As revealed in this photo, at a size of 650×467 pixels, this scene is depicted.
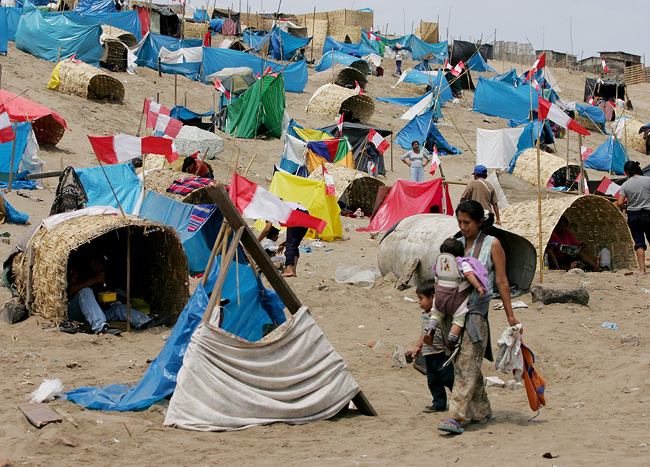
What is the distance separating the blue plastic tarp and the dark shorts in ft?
24.6

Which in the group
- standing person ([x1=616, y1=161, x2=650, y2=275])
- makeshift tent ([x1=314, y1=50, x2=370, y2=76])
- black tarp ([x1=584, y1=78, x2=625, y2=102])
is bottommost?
standing person ([x1=616, y1=161, x2=650, y2=275])

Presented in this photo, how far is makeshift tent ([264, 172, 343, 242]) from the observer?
11984 mm

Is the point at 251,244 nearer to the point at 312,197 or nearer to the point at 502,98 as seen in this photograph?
the point at 312,197

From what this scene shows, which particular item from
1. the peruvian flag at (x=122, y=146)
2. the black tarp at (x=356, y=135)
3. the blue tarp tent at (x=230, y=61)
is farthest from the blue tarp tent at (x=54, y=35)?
the peruvian flag at (x=122, y=146)

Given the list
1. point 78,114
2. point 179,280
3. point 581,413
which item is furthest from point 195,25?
point 581,413

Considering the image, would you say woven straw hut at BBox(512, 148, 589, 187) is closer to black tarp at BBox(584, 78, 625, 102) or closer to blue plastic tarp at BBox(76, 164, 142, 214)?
blue plastic tarp at BBox(76, 164, 142, 214)

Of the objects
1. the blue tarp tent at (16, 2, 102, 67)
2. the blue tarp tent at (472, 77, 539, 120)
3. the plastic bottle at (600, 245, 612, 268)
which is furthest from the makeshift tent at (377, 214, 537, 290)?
the blue tarp tent at (472, 77, 539, 120)

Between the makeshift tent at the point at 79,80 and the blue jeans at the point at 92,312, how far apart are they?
559 inches

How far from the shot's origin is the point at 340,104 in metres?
23.2

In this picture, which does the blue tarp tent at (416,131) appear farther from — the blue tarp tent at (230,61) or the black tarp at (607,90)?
the black tarp at (607,90)

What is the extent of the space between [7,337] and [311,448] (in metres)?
3.89

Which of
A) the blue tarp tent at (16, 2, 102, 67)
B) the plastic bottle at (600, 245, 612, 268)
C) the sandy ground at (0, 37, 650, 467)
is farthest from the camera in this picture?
the blue tarp tent at (16, 2, 102, 67)

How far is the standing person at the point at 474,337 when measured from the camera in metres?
3.87

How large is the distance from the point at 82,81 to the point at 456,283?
1790 centimetres
